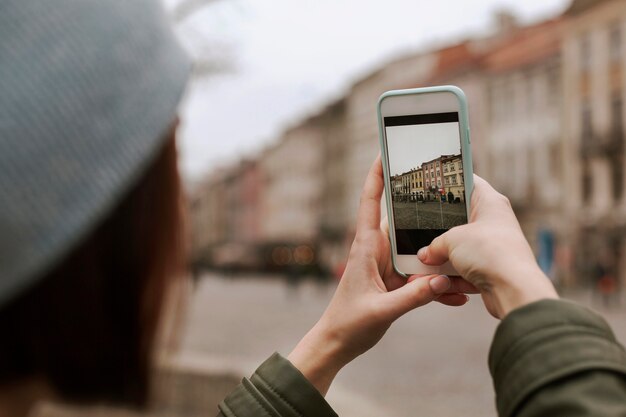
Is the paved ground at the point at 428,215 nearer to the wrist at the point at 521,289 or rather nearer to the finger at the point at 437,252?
the finger at the point at 437,252

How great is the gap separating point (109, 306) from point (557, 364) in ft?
1.27

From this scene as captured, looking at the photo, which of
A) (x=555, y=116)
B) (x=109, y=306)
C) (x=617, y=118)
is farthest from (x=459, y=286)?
(x=555, y=116)

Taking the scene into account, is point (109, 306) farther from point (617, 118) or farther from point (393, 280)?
point (617, 118)

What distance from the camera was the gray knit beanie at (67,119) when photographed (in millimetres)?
595

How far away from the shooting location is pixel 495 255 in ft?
2.92

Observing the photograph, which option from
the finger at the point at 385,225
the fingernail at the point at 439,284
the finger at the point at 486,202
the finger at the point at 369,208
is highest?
the finger at the point at 486,202

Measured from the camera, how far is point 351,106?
51.8 metres

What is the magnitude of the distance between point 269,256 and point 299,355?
47.3 meters

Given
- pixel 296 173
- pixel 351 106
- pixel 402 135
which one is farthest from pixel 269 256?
pixel 402 135

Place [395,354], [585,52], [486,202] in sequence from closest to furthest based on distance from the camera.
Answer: [486,202] → [395,354] → [585,52]

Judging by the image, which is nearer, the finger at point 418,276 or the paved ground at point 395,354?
the finger at point 418,276

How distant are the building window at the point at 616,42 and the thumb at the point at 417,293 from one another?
28.7 m

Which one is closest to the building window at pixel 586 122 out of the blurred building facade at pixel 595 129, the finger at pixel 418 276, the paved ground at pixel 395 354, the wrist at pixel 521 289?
the blurred building facade at pixel 595 129

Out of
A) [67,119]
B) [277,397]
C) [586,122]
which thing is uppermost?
[67,119]
